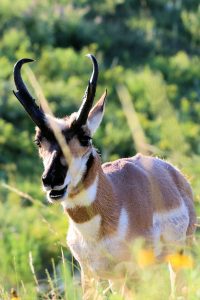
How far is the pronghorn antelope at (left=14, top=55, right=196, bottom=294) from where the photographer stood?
16.8 ft

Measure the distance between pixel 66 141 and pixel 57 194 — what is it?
0.37 m

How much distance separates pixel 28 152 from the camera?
13992 millimetres

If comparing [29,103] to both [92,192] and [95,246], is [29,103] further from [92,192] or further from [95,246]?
[95,246]

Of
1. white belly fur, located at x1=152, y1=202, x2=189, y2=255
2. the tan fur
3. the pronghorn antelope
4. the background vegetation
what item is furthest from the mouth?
the background vegetation

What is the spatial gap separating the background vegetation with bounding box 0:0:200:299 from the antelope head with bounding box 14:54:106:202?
3063 millimetres

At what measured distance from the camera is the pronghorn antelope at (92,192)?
16.8 ft

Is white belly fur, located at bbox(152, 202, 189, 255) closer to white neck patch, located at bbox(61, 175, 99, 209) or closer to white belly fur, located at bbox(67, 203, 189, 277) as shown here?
white belly fur, located at bbox(67, 203, 189, 277)

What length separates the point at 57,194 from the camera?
16.4 ft

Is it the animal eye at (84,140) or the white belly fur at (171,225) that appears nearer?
the animal eye at (84,140)

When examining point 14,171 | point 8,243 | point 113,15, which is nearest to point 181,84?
point 113,15

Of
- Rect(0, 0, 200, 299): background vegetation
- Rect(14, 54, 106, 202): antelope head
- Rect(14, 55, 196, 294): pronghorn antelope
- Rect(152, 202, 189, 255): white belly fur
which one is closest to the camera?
Rect(14, 54, 106, 202): antelope head

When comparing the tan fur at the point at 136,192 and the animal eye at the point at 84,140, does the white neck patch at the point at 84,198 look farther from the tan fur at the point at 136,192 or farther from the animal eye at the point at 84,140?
the animal eye at the point at 84,140

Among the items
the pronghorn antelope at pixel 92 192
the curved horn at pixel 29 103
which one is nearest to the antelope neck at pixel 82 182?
the pronghorn antelope at pixel 92 192

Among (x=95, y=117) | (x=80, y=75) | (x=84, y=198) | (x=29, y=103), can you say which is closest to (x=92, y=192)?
(x=84, y=198)
